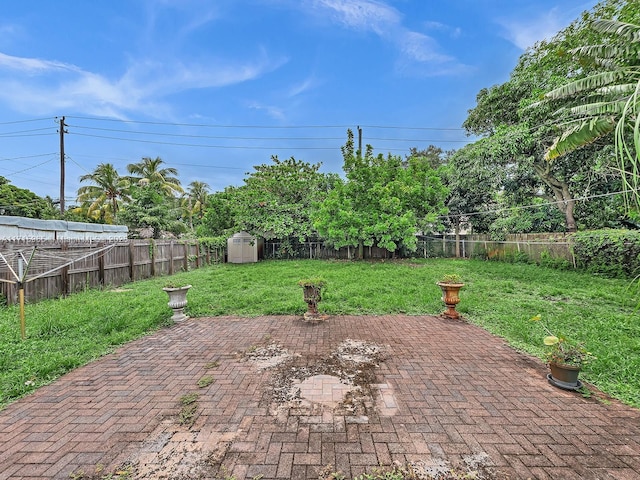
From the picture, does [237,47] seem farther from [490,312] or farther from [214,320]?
[490,312]

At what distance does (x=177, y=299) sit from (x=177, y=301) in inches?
1.5

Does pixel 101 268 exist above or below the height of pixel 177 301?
above

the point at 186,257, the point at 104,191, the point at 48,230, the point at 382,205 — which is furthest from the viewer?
the point at 104,191

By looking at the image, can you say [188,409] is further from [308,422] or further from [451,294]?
[451,294]

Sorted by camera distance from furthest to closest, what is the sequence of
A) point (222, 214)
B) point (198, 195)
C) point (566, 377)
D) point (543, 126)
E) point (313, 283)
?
1. point (198, 195)
2. point (222, 214)
3. point (543, 126)
4. point (313, 283)
5. point (566, 377)

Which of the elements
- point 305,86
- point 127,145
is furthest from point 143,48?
point 127,145

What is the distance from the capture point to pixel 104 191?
1914 cm

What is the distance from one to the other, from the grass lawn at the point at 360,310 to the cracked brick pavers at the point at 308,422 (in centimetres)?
56

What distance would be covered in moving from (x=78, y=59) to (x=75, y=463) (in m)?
13.8

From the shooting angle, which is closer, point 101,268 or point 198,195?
point 101,268

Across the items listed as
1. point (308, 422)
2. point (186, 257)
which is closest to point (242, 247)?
point (186, 257)

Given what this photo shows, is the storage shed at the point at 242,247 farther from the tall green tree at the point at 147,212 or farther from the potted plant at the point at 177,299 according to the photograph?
the potted plant at the point at 177,299

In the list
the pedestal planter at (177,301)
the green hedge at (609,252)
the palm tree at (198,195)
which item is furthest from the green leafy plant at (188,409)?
the palm tree at (198,195)

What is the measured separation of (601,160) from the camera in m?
9.48
